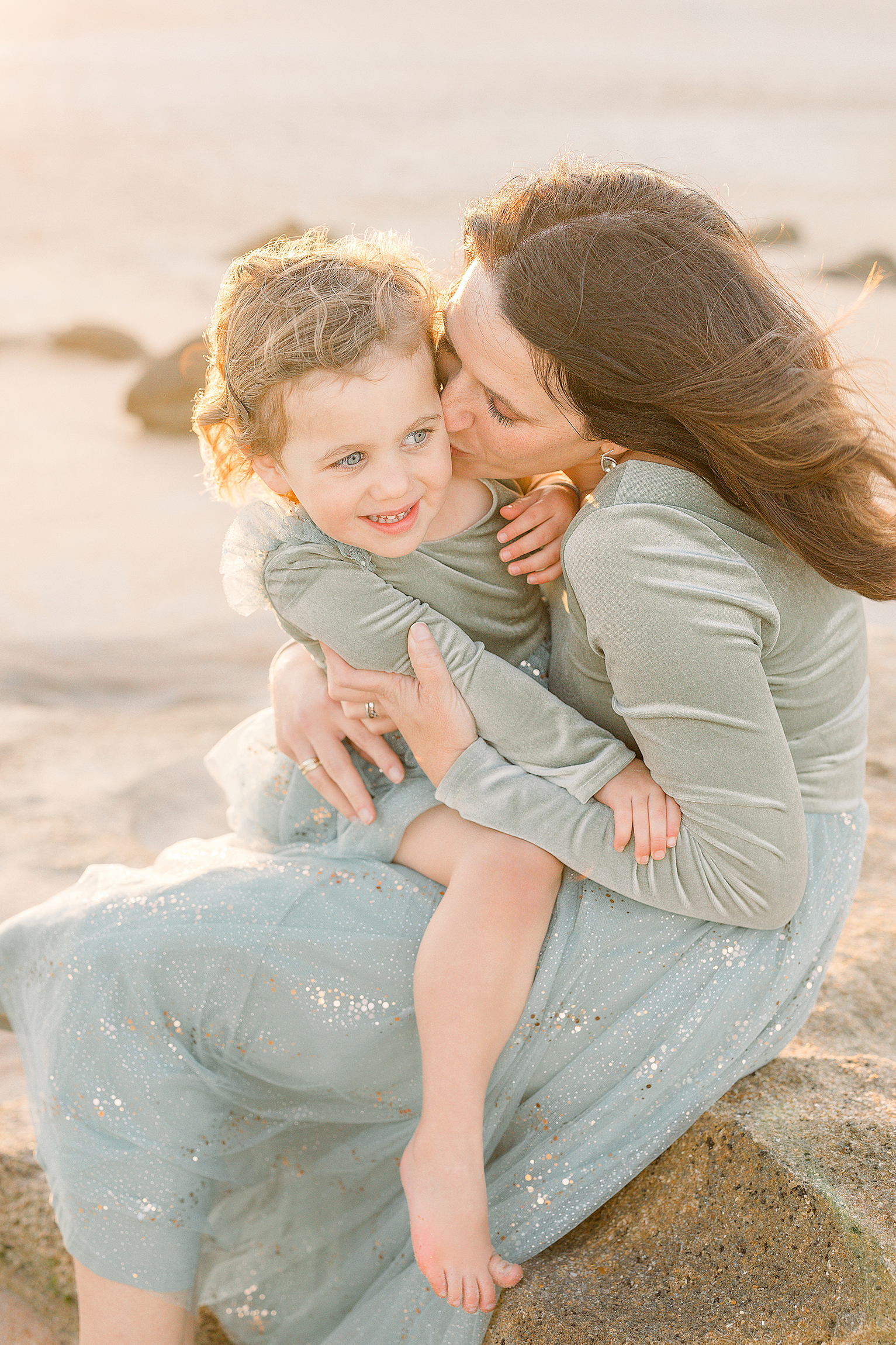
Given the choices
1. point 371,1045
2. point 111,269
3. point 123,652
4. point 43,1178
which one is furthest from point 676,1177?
point 111,269

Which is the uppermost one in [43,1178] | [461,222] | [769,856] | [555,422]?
[461,222]

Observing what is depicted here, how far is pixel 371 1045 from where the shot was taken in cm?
176

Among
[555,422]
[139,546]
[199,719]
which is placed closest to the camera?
[555,422]

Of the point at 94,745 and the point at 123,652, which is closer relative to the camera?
the point at 94,745

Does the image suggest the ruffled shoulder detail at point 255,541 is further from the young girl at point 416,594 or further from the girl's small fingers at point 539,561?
the girl's small fingers at point 539,561

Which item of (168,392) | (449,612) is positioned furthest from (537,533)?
(168,392)

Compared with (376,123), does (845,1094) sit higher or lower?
higher

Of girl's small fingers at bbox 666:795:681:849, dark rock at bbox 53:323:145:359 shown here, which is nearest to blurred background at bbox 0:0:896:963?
dark rock at bbox 53:323:145:359

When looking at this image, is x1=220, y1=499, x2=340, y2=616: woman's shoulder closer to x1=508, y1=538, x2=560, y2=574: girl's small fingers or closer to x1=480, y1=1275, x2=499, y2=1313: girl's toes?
x1=508, y1=538, x2=560, y2=574: girl's small fingers

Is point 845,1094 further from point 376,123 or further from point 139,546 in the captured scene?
point 376,123

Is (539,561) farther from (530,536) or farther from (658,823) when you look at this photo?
(658,823)

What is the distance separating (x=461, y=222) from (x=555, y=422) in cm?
43

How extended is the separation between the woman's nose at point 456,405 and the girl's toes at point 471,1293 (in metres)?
1.30

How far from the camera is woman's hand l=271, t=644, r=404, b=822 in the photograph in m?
1.95
